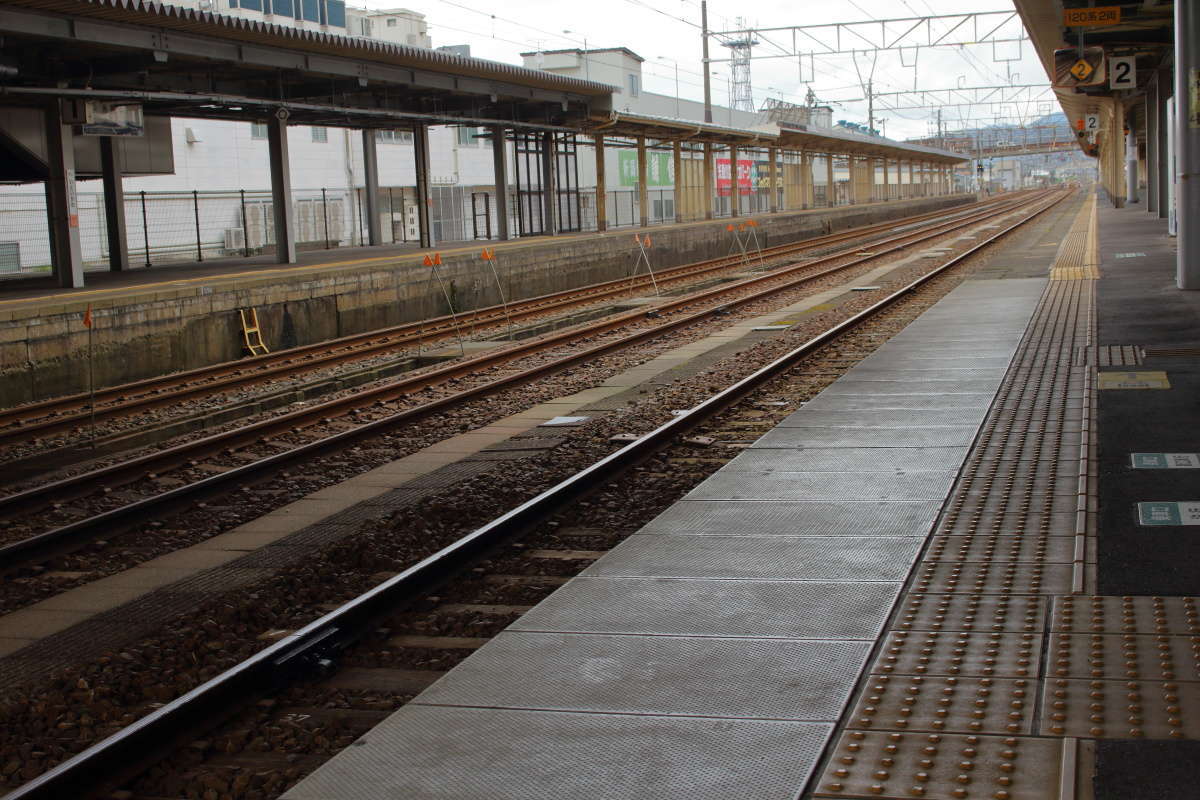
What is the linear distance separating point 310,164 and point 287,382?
3327 cm

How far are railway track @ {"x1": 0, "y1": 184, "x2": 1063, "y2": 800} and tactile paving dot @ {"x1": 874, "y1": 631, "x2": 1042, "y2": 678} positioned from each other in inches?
70.1

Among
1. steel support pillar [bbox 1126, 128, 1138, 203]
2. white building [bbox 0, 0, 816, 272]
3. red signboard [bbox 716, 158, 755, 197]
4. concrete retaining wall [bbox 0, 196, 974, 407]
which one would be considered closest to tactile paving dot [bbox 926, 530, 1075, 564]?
concrete retaining wall [bbox 0, 196, 974, 407]

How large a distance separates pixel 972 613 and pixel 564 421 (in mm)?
6220

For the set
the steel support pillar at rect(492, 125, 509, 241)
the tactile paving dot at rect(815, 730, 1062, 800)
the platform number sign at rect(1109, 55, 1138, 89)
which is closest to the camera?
the tactile paving dot at rect(815, 730, 1062, 800)

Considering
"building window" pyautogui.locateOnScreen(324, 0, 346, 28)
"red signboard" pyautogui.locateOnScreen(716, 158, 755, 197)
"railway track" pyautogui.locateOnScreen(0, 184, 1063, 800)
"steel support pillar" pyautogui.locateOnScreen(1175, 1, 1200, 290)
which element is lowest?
"railway track" pyautogui.locateOnScreen(0, 184, 1063, 800)

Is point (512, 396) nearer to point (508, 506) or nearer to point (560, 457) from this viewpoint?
point (560, 457)

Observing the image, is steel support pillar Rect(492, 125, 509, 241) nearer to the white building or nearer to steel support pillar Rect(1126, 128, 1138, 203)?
the white building

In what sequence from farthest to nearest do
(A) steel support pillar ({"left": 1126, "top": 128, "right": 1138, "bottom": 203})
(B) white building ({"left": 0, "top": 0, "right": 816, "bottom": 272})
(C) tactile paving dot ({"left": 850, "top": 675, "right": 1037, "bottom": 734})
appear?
(A) steel support pillar ({"left": 1126, "top": 128, "right": 1138, "bottom": 203})
(B) white building ({"left": 0, "top": 0, "right": 816, "bottom": 272})
(C) tactile paving dot ({"left": 850, "top": 675, "right": 1037, "bottom": 734})

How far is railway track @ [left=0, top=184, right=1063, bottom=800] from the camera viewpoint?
13.1 ft

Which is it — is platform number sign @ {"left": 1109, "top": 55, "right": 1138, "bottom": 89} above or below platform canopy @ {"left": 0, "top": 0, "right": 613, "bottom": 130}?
below

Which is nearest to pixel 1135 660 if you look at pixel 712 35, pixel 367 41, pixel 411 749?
pixel 411 749

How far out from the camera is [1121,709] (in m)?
3.93

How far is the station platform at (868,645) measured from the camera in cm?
367

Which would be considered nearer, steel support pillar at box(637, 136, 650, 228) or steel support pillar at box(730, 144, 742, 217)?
steel support pillar at box(637, 136, 650, 228)
